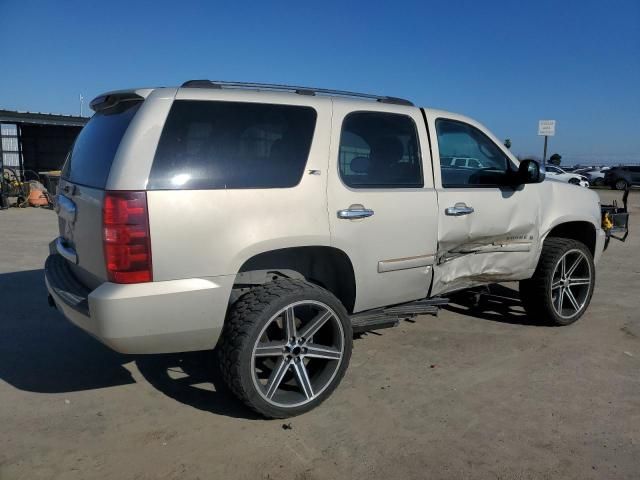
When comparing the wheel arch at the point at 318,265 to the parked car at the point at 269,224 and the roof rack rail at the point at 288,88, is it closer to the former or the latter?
the parked car at the point at 269,224

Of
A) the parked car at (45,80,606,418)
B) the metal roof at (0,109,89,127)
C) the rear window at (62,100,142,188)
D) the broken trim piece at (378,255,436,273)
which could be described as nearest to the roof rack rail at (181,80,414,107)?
the parked car at (45,80,606,418)

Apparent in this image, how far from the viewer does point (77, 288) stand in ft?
Result: 10.4

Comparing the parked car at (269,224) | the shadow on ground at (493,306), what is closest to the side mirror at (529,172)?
the parked car at (269,224)

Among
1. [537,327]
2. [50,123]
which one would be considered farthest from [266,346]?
[50,123]

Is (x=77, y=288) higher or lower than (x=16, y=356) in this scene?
higher

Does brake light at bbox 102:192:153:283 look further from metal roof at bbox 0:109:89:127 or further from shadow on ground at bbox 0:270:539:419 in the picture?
metal roof at bbox 0:109:89:127

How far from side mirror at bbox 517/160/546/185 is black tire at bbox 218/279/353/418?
2.10 meters

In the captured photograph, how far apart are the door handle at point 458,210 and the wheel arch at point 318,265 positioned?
952 mm

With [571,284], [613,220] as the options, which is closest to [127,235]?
[571,284]

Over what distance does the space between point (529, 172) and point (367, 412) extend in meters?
2.36

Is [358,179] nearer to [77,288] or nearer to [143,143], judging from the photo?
[143,143]

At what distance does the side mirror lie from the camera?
14.2 feet

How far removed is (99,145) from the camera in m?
3.23

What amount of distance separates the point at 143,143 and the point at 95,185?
41 cm
